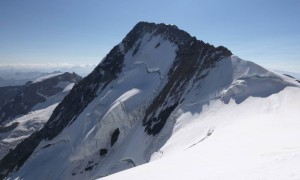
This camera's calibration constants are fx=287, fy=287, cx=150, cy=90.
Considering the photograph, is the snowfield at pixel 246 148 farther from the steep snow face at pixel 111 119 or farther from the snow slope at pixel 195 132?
the steep snow face at pixel 111 119

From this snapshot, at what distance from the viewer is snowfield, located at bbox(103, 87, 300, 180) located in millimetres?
12137

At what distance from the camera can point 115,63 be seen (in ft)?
306

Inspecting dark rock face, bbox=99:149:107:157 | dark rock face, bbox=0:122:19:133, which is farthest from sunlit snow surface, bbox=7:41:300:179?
dark rock face, bbox=0:122:19:133

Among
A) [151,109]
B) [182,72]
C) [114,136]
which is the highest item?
[182,72]

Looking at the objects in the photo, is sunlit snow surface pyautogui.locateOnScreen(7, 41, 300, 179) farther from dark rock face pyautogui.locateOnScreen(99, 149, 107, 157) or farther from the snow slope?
dark rock face pyautogui.locateOnScreen(99, 149, 107, 157)

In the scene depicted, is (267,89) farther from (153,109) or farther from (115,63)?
(115,63)

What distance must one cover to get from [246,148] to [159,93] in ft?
151

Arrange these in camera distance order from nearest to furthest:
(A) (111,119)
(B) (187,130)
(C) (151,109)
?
1. (B) (187,130)
2. (C) (151,109)
3. (A) (111,119)

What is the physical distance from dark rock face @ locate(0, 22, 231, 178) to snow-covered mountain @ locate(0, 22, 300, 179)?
270mm

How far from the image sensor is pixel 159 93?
63.2 m

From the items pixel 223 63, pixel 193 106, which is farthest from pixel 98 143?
pixel 223 63

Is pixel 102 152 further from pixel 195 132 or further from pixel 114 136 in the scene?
pixel 195 132

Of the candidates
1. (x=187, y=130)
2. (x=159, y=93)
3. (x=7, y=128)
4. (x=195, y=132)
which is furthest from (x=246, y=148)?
(x=7, y=128)

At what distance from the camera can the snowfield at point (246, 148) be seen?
1214 cm
